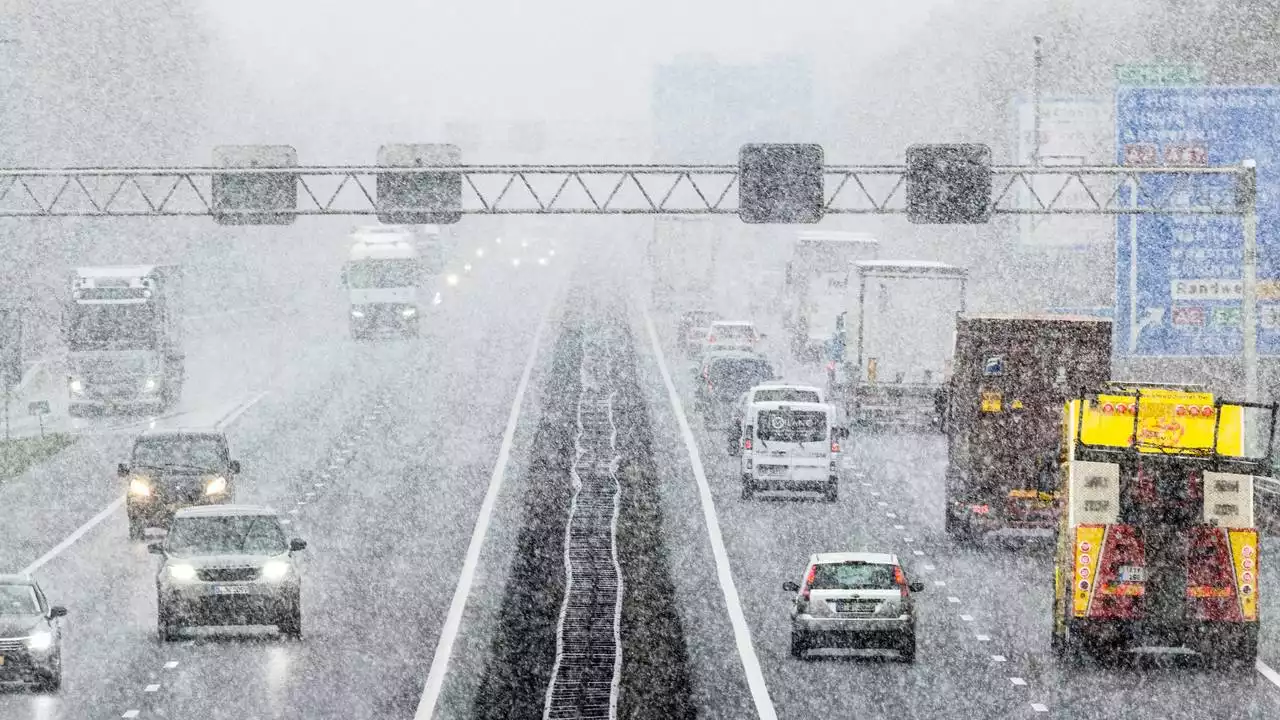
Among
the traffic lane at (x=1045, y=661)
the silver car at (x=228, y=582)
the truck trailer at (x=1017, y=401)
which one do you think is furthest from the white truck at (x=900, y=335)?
the silver car at (x=228, y=582)

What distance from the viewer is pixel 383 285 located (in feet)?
245

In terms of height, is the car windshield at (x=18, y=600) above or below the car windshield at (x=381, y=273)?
below

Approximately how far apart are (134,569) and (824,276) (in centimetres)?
3537

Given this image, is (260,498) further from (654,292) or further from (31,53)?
(654,292)

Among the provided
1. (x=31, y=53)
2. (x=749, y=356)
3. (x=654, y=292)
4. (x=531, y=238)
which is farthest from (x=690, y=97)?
(x=749, y=356)

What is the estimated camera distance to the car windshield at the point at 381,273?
7300cm

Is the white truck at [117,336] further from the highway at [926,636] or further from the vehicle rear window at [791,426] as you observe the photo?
the vehicle rear window at [791,426]

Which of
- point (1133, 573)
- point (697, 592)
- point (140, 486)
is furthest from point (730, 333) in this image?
point (1133, 573)

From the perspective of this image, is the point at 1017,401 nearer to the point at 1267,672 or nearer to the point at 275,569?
the point at 1267,672

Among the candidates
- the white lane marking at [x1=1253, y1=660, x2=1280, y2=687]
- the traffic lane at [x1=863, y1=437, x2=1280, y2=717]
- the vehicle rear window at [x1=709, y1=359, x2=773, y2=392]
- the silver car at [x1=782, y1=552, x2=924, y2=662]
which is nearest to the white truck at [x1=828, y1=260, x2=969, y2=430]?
the vehicle rear window at [x1=709, y1=359, x2=773, y2=392]

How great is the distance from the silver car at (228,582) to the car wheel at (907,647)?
7565mm

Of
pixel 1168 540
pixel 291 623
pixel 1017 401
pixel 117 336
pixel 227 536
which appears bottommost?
pixel 291 623

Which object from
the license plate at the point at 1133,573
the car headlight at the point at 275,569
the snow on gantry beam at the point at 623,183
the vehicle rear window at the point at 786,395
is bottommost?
the car headlight at the point at 275,569

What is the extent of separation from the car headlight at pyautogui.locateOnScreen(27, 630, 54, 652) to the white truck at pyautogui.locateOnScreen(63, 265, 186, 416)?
2979 centimetres
